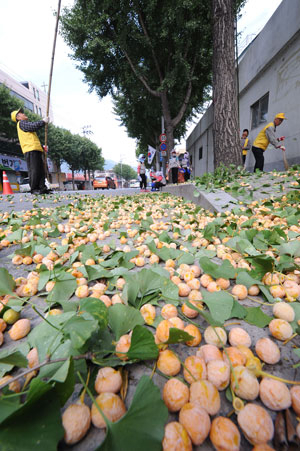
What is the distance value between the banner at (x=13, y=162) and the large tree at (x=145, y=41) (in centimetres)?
1714

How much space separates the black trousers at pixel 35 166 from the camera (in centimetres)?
471

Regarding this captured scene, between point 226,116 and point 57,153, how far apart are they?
Result: 96.8 ft

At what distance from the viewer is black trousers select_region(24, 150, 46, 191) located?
471 centimetres

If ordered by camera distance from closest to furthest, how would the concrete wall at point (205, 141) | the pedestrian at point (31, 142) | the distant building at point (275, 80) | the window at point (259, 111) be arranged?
1. the pedestrian at point (31, 142)
2. the distant building at point (275, 80)
3. the window at point (259, 111)
4. the concrete wall at point (205, 141)

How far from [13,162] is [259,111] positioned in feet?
82.7

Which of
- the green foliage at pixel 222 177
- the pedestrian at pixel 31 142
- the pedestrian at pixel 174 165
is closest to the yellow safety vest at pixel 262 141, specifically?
the green foliage at pixel 222 177

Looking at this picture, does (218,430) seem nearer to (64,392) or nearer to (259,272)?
(64,392)

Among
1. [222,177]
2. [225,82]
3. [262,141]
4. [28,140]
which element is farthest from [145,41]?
[222,177]

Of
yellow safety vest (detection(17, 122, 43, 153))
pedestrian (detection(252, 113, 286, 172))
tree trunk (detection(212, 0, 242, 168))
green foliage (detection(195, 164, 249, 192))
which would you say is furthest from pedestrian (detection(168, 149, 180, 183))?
yellow safety vest (detection(17, 122, 43, 153))

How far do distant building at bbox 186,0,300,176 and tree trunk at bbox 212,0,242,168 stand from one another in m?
2.30

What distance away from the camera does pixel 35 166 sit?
15.6 feet

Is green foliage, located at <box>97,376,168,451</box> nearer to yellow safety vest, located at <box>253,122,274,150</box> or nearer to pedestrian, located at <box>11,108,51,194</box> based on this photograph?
pedestrian, located at <box>11,108,51,194</box>

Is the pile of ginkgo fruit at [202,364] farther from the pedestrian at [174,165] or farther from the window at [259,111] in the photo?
the pedestrian at [174,165]

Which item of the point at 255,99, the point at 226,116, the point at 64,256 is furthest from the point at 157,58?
the point at 64,256
